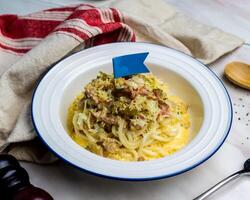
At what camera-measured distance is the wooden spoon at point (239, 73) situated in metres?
1.28

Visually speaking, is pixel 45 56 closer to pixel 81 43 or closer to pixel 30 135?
pixel 81 43

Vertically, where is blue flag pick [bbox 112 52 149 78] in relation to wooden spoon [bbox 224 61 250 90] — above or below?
above

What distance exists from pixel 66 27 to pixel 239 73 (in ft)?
1.67

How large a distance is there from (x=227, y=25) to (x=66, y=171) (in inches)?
33.0

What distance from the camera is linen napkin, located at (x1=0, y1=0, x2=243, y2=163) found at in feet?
3.61

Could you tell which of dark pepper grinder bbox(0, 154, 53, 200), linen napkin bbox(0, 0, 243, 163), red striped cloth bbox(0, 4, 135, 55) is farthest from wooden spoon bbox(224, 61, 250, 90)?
dark pepper grinder bbox(0, 154, 53, 200)

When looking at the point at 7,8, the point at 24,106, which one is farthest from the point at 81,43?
the point at 7,8

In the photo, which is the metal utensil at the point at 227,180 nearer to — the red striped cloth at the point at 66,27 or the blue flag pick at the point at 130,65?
the blue flag pick at the point at 130,65

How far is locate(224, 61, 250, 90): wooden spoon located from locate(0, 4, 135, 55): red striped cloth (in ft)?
0.97

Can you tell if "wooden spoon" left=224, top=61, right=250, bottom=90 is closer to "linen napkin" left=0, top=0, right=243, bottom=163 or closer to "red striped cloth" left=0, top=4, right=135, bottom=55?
"linen napkin" left=0, top=0, right=243, bottom=163

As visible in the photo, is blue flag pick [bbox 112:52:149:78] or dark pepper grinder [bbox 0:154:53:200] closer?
dark pepper grinder [bbox 0:154:53:200]

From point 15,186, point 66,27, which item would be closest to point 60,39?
point 66,27

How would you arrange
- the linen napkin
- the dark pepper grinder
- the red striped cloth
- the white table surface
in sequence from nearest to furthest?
the dark pepper grinder, the white table surface, the linen napkin, the red striped cloth

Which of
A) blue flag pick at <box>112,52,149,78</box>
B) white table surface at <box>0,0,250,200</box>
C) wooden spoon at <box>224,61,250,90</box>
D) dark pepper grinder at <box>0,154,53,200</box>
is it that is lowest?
white table surface at <box>0,0,250,200</box>
